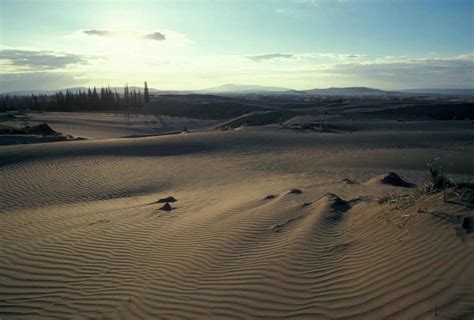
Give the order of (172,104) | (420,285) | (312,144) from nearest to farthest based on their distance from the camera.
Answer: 1. (420,285)
2. (312,144)
3. (172,104)

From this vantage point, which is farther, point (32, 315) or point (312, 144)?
point (312, 144)

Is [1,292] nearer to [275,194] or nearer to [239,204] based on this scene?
[239,204]

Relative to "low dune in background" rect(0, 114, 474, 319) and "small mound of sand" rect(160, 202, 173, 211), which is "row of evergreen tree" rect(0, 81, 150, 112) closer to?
"low dune in background" rect(0, 114, 474, 319)

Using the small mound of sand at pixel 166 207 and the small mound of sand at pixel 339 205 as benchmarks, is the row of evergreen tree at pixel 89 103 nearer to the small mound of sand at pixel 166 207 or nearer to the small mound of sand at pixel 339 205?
the small mound of sand at pixel 166 207

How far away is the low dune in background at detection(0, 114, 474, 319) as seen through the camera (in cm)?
421

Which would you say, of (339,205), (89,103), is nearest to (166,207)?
(339,205)

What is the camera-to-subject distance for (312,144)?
22672 mm

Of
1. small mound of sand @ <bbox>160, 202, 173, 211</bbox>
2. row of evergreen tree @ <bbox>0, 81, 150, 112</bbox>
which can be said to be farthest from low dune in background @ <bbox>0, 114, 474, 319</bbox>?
row of evergreen tree @ <bbox>0, 81, 150, 112</bbox>

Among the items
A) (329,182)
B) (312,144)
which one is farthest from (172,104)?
(329,182)

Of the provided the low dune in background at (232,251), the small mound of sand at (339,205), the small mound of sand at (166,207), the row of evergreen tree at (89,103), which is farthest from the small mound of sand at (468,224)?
the row of evergreen tree at (89,103)

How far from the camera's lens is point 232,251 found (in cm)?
600

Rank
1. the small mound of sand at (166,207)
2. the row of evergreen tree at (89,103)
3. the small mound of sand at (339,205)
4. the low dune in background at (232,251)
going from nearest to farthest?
1. the low dune in background at (232,251)
2. the small mound of sand at (339,205)
3. the small mound of sand at (166,207)
4. the row of evergreen tree at (89,103)

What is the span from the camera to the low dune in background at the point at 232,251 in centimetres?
421

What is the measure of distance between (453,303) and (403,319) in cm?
53
